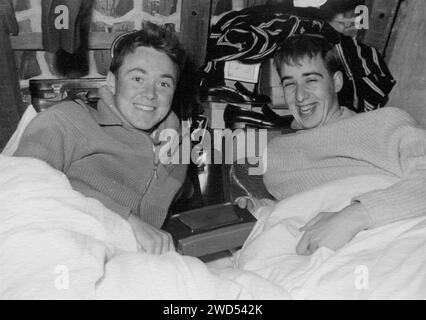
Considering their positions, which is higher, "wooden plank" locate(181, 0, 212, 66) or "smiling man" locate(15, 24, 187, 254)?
"wooden plank" locate(181, 0, 212, 66)

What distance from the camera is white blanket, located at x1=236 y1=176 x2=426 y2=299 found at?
90cm

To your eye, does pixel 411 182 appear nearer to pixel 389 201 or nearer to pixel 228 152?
pixel 389 201

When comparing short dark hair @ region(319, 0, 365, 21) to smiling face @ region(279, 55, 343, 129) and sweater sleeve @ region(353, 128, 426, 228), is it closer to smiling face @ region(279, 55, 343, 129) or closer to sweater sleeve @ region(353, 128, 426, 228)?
smiling face @ region(279, 55, 343, 129)

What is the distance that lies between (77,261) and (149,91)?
650mm

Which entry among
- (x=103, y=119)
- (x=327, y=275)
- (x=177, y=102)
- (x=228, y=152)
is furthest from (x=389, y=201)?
(x=177, y=102)

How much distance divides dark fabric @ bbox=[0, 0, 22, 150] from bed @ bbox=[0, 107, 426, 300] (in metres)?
0.71

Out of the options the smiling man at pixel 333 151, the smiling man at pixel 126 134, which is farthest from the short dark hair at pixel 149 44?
the smiling man at pixel 333 151

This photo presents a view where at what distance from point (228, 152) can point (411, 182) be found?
→ 703mm

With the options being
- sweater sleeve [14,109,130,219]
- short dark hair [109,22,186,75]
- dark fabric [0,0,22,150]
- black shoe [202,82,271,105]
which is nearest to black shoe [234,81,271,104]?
black shoe [202,82,271,105]

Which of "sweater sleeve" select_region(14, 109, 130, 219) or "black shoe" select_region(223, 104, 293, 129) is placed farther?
"black shoe" select_region(223, 104, 293, 129)

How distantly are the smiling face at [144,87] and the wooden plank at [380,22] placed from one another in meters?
0.90

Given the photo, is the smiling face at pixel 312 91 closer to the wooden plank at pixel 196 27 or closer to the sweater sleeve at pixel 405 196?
the sweater sleeve at pixel 405 196

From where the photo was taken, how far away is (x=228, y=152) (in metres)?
1.70

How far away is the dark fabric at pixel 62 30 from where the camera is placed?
160cm
